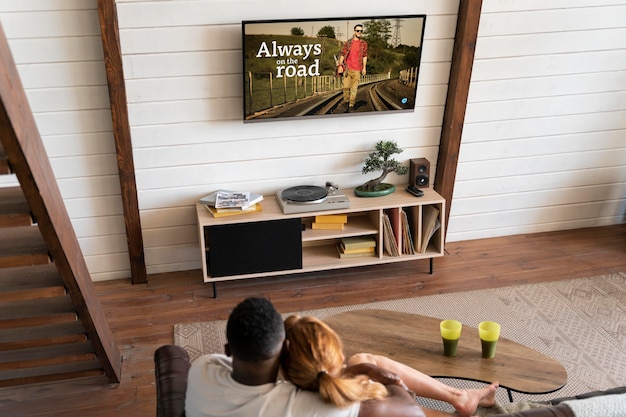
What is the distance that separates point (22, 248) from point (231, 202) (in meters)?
1.58

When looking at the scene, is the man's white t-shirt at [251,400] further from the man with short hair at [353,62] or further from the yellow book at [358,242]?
the man with short hair at [353,62]

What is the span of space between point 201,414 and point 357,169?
7.82 feet

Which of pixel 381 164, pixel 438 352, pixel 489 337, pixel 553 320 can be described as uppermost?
pixel 381 164

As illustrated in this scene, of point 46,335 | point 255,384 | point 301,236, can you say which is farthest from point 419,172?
point 255,384

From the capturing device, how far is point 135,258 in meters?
3.88

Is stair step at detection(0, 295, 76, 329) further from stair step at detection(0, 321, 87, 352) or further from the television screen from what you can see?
the television screen

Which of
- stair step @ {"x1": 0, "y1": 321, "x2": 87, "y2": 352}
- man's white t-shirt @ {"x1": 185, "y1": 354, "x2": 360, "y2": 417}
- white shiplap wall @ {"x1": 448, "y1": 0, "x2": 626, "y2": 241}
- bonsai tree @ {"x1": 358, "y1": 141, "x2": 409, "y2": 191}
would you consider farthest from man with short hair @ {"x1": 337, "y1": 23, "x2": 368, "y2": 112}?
man's white t-shirt @ {"x1": 185, "y1": 354, "x2": 360, "y2": 417}

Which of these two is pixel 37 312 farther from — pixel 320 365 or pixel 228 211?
pixel 320 365

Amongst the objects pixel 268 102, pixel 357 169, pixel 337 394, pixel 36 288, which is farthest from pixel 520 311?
pixel 36 288

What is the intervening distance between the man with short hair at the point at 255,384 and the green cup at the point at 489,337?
2.83 ft

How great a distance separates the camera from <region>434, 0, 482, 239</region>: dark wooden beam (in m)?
3.69

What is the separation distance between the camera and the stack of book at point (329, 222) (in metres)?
3.85

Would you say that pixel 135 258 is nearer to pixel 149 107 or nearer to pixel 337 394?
pixel 149 107

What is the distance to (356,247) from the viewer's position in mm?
3932
